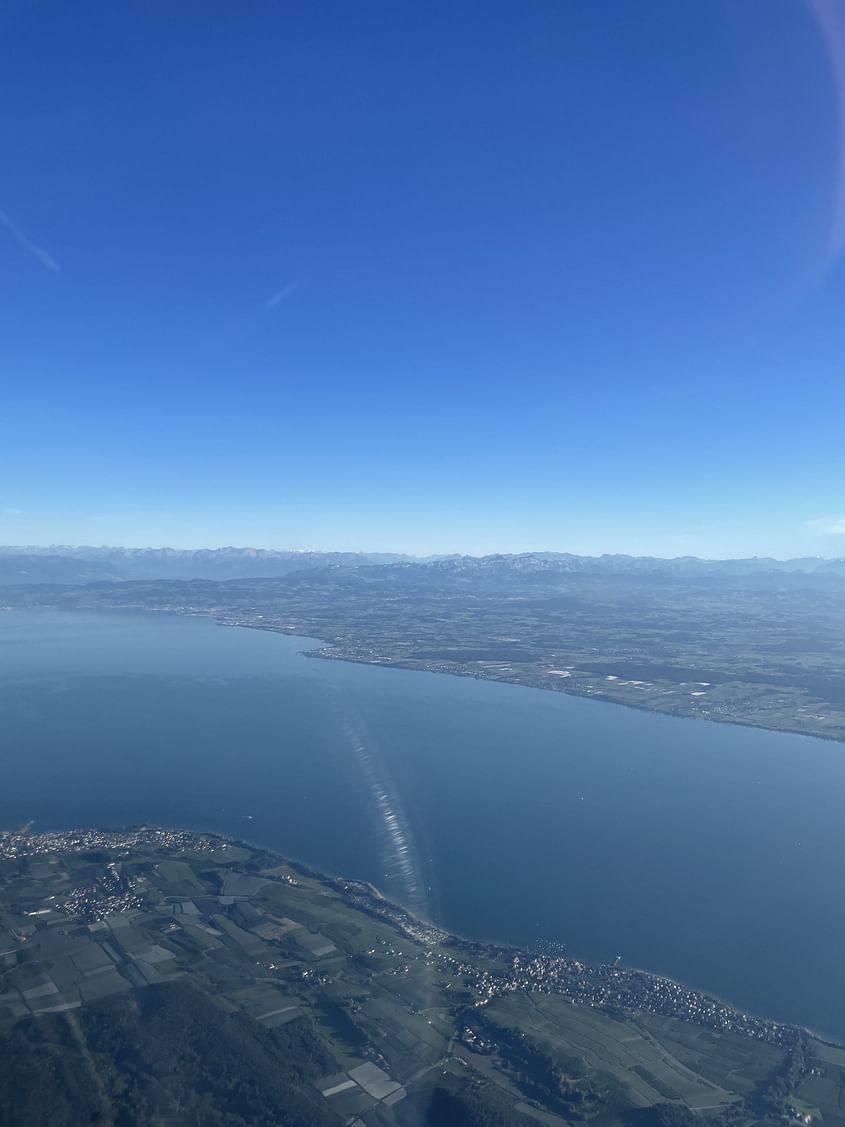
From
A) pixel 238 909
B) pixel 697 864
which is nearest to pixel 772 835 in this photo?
pixel 697 864

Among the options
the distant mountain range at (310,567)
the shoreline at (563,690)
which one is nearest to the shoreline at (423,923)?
the shoreline at (563,690)

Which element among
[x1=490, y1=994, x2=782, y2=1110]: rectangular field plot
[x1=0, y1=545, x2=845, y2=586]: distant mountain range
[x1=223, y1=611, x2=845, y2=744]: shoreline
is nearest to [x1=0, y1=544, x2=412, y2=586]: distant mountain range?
[x1=0, y1=545, x2=845, y2=586]: distant mountain range

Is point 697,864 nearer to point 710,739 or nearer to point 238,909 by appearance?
point 238,909

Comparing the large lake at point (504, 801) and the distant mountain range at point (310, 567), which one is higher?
the distant mountain range at point (310, 567)

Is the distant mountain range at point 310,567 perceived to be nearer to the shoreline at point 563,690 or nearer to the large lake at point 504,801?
the shoreline at point 563,690

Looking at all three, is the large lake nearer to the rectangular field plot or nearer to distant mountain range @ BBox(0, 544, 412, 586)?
the rectangular field plot

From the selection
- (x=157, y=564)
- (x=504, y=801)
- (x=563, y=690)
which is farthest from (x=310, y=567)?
(x=504, y=801)

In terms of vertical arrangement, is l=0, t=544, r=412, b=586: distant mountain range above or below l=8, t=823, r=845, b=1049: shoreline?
above
